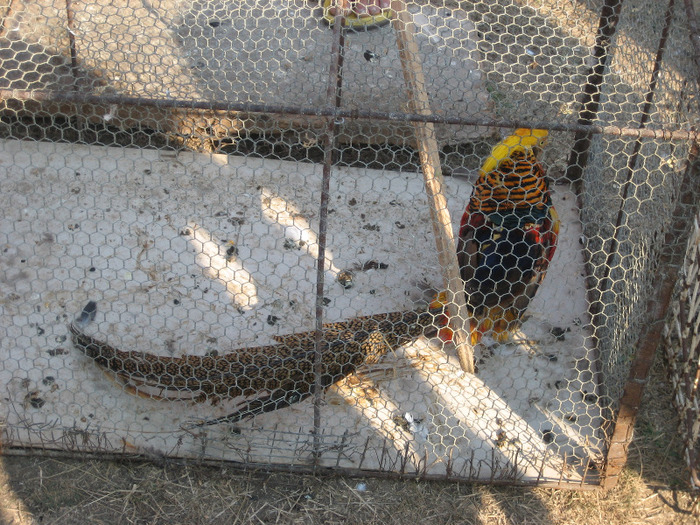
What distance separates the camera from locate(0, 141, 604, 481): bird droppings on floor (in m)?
2.68

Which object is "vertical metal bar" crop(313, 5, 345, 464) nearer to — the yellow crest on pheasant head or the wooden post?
the wooden post

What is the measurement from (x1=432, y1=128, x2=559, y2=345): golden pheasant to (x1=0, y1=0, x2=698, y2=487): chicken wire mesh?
1 centimetres

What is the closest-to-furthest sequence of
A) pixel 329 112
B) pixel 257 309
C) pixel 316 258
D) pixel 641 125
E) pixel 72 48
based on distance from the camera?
pixel 329 112, pixel 641 125, pixel 257 309, pixel 316 258, pixel 72 48

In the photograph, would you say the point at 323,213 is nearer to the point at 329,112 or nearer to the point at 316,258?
the point at 329,112

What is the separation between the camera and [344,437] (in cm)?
262

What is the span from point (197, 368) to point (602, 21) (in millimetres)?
2509

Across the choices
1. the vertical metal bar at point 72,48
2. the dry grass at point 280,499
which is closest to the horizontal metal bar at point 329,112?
the dry grass at point 280,499

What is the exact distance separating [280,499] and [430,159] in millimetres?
1347

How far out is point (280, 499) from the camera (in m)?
2.55

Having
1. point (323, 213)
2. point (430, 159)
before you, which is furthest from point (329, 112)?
point (430, 159)

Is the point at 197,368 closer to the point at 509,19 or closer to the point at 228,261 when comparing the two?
the point at 228,261

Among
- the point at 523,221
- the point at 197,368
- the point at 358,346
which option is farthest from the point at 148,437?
the point at 523,221

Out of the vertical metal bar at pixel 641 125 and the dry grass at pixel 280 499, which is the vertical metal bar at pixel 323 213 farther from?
the vertical metal bar at pixel 641 125

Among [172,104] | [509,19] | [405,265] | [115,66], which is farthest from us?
[509,19]
